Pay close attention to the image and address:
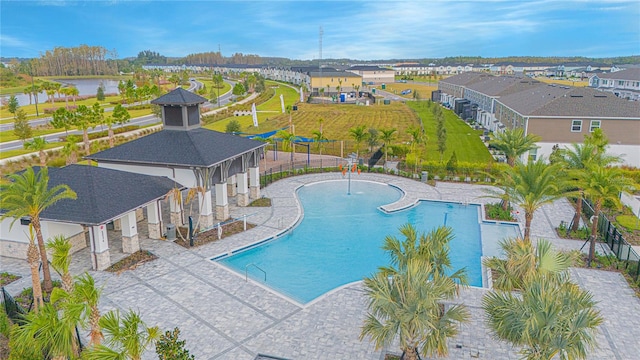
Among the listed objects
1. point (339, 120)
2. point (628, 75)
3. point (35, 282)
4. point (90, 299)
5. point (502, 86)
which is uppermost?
point (628, 75)

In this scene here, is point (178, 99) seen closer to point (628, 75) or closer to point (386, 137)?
point (386, 137)

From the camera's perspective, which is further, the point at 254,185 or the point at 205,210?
the point at 254,185

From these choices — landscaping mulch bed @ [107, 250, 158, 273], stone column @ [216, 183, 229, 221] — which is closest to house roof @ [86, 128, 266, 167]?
stone column @ [216, 183, 229, 221]

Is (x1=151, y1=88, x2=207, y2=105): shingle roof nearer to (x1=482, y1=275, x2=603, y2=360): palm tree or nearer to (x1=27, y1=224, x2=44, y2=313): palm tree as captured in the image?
(x1=27, y1=224, x2=44, y2=313): palm tree

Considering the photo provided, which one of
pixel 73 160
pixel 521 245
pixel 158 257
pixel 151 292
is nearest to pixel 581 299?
pixel 521 245

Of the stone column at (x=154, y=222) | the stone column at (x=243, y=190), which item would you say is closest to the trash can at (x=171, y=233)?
the stone column at (x=154, y=222)

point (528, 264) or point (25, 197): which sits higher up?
point (25, 197)

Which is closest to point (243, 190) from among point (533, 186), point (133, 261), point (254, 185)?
point (254, 185)
